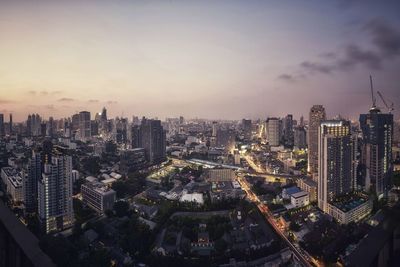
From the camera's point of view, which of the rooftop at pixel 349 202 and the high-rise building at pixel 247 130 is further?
the high-rise building at pixel 247 130

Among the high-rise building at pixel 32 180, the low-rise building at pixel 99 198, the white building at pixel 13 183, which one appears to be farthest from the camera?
the white building at pixel 13 183

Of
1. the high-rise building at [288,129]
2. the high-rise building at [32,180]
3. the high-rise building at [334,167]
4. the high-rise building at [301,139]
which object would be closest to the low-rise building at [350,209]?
the high-rise building at [334,167]

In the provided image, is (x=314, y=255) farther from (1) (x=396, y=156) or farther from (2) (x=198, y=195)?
(1) (x=396, y=156)

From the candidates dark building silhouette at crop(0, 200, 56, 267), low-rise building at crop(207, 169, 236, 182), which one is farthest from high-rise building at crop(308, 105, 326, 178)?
dark building silhouette at crop(0, 200, 56, 267)

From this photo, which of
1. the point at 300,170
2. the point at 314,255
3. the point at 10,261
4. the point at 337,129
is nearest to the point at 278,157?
the point at 300,170

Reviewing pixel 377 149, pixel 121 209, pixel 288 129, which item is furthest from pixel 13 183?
pixel 288 129

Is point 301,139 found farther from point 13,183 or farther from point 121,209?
point 13,183

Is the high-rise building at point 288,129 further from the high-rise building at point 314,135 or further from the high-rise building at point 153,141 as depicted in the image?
the high-rise building at point 153,141
